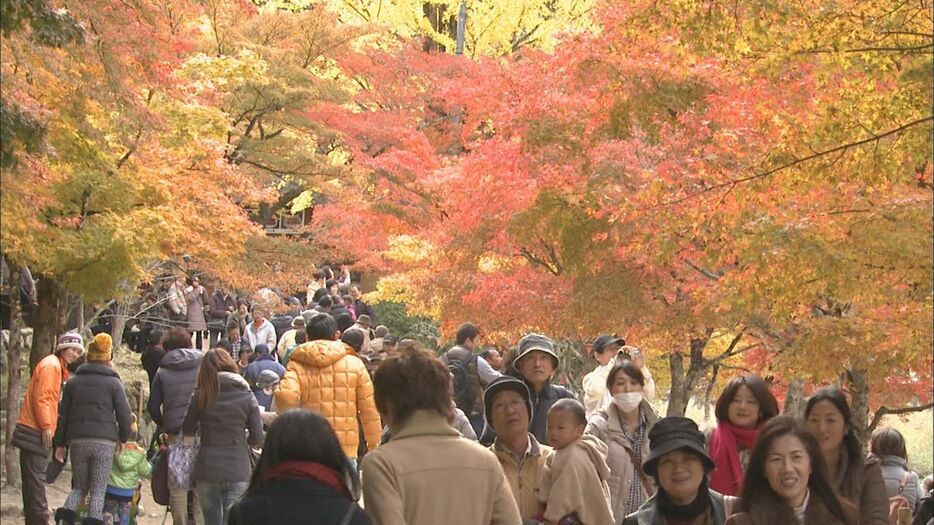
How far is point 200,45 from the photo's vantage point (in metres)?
23.8

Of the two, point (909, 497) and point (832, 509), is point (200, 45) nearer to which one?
point (909, 497)

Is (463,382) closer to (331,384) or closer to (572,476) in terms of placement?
(331,384)

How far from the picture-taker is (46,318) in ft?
48.3

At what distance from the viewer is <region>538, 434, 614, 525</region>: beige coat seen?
214 inches

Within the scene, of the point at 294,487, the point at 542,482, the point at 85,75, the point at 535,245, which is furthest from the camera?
the point at 535,245

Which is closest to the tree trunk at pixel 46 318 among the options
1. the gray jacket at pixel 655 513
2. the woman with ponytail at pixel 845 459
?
the woman with ponytail at pixel 845 459

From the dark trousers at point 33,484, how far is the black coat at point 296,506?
6.73 m

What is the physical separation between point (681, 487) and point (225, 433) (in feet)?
14.6

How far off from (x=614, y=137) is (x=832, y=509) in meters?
9.75

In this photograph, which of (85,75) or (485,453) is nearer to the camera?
(485,453)

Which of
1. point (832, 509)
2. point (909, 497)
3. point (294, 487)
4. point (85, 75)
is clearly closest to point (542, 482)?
point (832, 509)

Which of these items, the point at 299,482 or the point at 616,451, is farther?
the point at 616,451

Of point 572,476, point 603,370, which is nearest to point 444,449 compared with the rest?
point 572,476

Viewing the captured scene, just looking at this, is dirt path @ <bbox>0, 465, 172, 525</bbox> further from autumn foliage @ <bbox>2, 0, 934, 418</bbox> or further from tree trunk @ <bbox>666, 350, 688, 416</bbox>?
tree trunk @ <bbox>666, 350, 688, 416</bbox>
